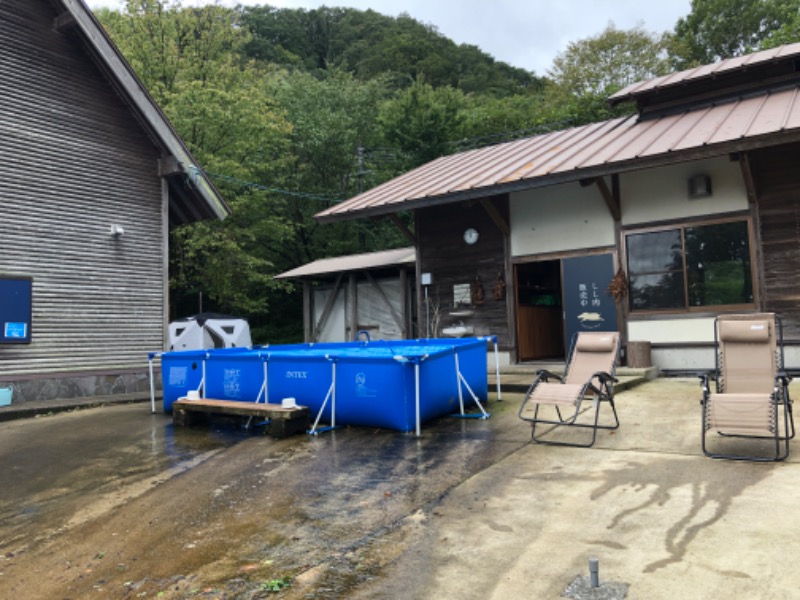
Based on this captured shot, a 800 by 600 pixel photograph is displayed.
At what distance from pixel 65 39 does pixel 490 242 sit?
9288 millimetres

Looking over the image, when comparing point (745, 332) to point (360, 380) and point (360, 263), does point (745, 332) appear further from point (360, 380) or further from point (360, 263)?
point (360, 263)

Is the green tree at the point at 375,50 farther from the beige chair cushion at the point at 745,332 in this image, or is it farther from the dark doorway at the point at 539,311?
the beige chair cushion at the point at 745,332

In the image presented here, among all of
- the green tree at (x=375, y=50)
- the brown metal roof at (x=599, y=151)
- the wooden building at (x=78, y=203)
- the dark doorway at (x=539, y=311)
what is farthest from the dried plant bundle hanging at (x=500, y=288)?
the green tree at (x=375, y=50)

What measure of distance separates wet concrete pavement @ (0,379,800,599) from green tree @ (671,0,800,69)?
96.8 feet

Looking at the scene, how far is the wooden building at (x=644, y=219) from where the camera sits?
8.55 m

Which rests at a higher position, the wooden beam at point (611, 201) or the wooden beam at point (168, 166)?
the wooden beam at point (168, 166)

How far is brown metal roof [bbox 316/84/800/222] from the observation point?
8.02 metres

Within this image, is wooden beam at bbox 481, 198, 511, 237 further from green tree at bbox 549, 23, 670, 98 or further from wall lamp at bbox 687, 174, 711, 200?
green tree at bbox 549, 23, 670, 98

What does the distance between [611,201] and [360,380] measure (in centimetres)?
580

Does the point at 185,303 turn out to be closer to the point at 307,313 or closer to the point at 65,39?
the point at 307,313

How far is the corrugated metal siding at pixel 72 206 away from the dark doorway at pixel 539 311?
7771 mm

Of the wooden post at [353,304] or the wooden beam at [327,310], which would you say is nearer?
the wooden post at [353,304]

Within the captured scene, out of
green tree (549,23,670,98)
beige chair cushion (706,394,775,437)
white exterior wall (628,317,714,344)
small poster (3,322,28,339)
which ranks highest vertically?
green tree (549,23,670,98)

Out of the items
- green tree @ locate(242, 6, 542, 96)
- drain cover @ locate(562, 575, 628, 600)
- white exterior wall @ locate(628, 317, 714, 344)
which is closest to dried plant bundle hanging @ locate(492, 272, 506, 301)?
white exterior wall @ locate(628, 317, 714, 344)
